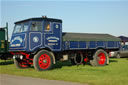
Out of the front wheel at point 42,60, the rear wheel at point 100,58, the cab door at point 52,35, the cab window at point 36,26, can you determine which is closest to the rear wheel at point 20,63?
the front wheel at point 42,60

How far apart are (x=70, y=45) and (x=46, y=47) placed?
192cm

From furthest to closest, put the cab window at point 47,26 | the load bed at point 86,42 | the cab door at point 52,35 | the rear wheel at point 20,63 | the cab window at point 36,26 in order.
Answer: the rear wheel at point 20,63 → the load bed at point 86,42 → the cab window at point 47,26 → the cab door at point 52,35 → the cab window at point 36,26

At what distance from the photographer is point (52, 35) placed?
40.7 feet

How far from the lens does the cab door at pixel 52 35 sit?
12102 millimetres

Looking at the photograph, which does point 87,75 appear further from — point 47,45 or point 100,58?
point 100,58

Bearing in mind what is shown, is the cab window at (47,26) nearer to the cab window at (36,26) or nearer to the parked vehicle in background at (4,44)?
the cab window at (36,26)

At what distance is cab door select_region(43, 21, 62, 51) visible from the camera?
39.7 ft

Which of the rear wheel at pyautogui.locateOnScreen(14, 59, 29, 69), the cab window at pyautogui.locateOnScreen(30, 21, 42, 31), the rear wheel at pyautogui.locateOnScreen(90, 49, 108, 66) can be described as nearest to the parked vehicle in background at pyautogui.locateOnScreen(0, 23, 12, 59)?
the rear wheel at pyautogui.locateOnScreen(14, 59, 29, 69)

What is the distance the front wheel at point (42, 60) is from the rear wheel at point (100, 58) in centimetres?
378

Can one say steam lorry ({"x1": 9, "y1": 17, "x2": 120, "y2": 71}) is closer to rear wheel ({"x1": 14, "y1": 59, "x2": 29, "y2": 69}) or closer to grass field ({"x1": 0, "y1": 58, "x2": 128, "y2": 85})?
rear wheel ({"x1": 14, "y1": 59, "x2": 29, "y2": 69})

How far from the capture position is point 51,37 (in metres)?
12.3

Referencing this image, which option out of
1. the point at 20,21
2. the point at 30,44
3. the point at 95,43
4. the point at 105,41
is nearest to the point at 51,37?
the point at 30,44

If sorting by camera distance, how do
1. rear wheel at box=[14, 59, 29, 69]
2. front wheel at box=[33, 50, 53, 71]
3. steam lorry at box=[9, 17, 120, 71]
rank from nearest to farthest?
front wheel at box=[33, 50, 53, 71] < steam lorry at box=[9, 17, 120, 71] < rear wheel at box=[14, 59, 29, 69]

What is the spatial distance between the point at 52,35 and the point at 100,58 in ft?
14.9
